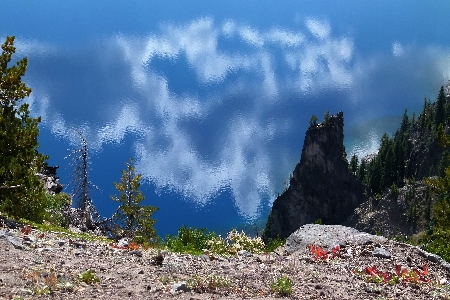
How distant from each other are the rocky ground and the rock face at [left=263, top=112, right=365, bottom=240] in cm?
16390

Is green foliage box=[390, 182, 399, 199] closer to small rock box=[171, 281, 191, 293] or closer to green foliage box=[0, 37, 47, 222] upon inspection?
green foliage box=[0, 37, 47, 222]

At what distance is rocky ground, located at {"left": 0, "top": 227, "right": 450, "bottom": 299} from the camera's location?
422 inches

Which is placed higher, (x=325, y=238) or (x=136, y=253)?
(x=325, y=238)

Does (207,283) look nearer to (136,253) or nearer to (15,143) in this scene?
(136,253)

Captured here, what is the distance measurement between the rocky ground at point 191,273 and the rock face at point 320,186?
163899 millimetres

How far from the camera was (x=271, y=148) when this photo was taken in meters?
196

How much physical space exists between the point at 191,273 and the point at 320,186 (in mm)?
187838

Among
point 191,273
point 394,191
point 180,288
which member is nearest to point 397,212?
point 394,191

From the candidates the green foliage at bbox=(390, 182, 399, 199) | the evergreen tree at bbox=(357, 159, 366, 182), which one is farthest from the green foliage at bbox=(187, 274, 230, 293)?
the evergreen tree at bbox=(357, 159, 366, 182)

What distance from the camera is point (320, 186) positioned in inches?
7726

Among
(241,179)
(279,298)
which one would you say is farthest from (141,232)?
(241,179)

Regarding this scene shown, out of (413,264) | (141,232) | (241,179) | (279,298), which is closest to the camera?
(279,298)

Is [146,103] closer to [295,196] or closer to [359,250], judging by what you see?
[295,196]

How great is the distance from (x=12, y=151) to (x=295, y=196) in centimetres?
17311
